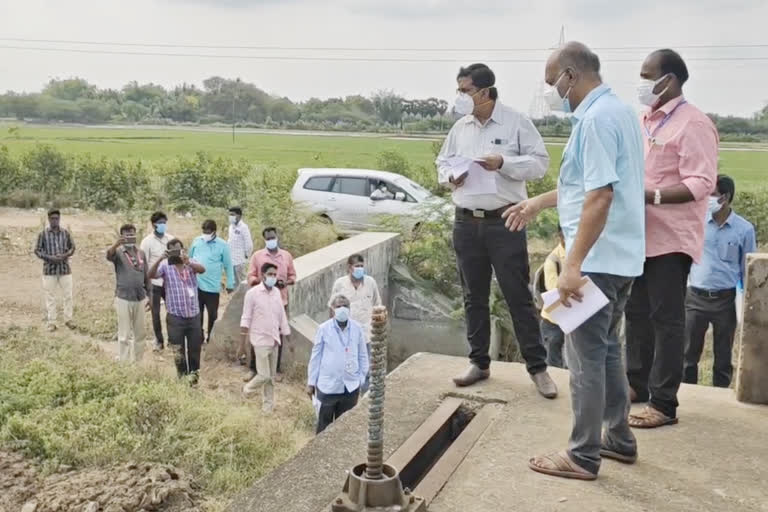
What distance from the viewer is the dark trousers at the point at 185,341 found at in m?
8.30

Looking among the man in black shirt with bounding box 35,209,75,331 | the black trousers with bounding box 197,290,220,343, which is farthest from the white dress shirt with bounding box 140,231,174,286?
the man in black shirt with bounding box 35,209,75,331

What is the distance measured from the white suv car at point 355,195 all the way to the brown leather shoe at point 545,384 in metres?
11.8

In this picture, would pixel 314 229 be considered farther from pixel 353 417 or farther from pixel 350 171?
pixel 353 417

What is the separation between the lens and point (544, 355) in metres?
4.05

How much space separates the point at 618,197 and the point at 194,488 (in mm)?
3654

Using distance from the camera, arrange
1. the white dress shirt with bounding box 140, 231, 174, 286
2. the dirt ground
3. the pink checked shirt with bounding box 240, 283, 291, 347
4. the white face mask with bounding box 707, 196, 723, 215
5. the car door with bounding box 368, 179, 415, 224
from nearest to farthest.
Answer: the dirt ground → the white face mask with bounding box 707, 196, 723, 215 → the pink checked shirt with bounding box 240, 283, 291, 347 → the white dress shirt with bounding box 140, 231, 174, 286 → the car door with bounding box 368, 179, 415, 224

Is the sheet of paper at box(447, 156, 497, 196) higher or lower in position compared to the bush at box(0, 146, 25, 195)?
higher

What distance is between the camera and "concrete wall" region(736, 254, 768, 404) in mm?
4008

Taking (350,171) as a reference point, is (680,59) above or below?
above

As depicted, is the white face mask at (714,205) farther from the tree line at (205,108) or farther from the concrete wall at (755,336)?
the tree line at (205,108)

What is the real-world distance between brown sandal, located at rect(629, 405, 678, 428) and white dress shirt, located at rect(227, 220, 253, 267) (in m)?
8.40

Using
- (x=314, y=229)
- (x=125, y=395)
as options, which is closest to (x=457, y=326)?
(x=314, y=229)

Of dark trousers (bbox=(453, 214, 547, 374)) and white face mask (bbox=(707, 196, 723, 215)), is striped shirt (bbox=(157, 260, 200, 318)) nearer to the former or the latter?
dark trousers (bbox=(453, 214, 547, 374))

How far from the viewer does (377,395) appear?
274cm
